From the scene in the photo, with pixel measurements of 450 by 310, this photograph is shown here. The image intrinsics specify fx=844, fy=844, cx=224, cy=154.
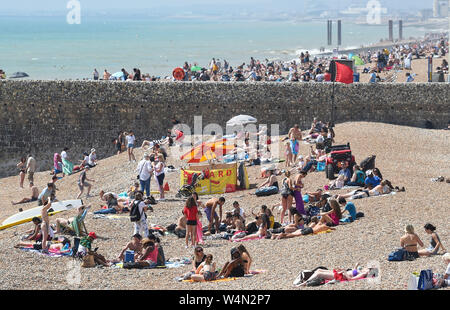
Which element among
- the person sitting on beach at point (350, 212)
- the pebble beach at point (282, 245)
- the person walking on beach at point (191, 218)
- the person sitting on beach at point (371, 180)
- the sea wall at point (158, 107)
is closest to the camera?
the pebble beach at point (282, 245)

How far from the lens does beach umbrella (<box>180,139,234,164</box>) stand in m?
20.6

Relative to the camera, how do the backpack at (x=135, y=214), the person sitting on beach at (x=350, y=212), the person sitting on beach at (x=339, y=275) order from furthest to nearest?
the person sitting on beach at (x=350, y=212) → the backpack at (x=135, y=214) → the person sitting on beach at (x=339, y=275)

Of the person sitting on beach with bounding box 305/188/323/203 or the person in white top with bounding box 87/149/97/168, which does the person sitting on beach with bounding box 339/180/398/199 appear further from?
the person in white top with bounding box 87/149/97/168

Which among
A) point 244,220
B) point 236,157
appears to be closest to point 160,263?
point 244,220

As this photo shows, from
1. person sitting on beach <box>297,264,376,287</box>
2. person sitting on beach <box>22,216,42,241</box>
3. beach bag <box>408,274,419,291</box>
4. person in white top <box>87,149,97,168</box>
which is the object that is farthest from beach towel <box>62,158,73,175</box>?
beach bag <box>408,274,419,291</box>

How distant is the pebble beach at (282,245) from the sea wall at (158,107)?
4.50m

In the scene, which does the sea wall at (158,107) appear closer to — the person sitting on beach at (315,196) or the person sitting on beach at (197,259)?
the person sitting on beach at (315,196)

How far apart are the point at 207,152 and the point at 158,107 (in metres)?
6.66

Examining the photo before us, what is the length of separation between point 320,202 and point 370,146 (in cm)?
680

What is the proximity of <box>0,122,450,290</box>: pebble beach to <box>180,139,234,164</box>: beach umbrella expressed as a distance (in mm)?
710

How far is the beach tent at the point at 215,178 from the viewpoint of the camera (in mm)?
19203

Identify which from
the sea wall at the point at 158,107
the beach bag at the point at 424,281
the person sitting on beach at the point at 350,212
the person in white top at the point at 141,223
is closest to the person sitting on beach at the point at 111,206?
the person in white top at the point at 141,223

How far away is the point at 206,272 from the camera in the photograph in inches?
500

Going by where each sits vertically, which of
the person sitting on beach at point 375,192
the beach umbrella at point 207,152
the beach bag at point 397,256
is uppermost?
the beach umbrella at point 207,152
